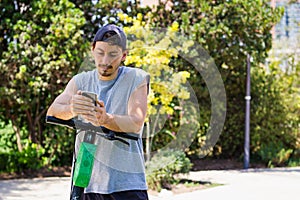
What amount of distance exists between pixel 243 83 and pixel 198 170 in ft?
7.93

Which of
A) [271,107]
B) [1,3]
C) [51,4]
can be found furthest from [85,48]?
[271,107]

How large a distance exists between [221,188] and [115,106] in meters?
6.18

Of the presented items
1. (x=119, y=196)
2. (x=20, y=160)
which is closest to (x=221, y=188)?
(x=20, y=160)

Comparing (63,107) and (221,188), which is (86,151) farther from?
(221,188)

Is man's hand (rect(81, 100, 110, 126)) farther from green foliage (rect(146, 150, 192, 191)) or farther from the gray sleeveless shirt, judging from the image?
green foliage (rect(146, 150, 192, 191))

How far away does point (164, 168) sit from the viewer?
25.4ft

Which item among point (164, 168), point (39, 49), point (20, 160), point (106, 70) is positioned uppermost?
point (39, 49)

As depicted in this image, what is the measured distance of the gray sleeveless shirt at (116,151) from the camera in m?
2.08

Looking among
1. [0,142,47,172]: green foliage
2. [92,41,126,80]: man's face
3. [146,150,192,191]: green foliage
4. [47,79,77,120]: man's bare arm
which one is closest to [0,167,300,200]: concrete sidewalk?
[146,150,192,191]: green foliage

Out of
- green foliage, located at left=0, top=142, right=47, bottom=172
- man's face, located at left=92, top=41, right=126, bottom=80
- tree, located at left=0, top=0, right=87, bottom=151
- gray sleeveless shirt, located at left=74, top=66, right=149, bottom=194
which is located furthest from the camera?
green foliage, located at left=0, top=142, right=47, bottom=172

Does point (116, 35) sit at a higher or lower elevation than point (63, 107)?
higher

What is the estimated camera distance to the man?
1987 millimetres

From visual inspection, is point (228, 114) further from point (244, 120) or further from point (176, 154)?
point (176, 154)

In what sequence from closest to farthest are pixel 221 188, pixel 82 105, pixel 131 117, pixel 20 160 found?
1. pixel 82 105
2. pixel 131 117
3. pixel 221 188
4. pixel 20 160
